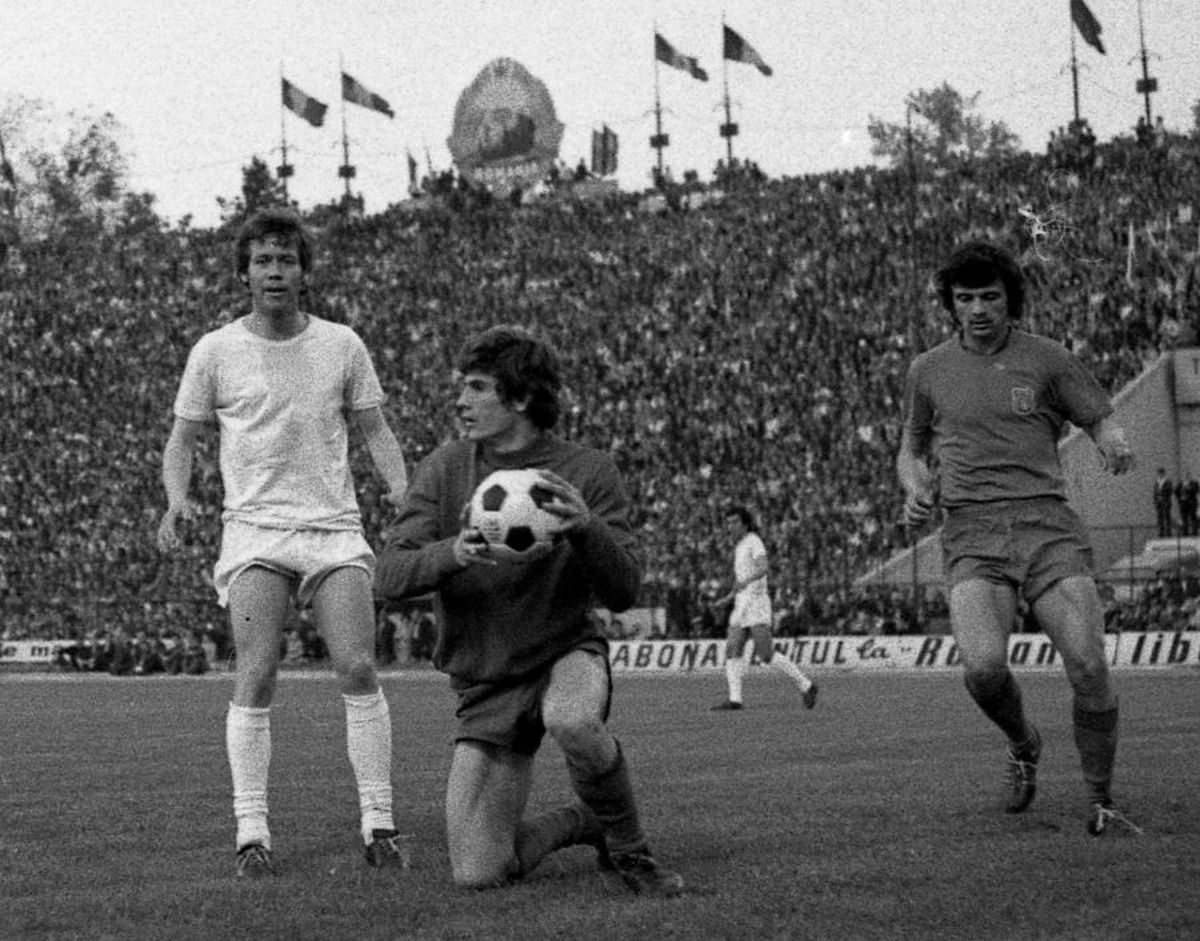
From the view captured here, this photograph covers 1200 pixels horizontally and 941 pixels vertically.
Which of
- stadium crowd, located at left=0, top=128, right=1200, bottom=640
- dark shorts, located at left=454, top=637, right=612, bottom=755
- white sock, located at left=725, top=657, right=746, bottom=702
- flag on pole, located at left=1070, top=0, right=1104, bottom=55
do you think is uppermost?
flag on pole, located at left=1070, top=0, right=1104, bottom=55

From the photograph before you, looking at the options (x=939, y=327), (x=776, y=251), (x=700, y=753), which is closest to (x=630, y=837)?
(x=700, y=753)

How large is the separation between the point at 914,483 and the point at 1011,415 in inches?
21.6

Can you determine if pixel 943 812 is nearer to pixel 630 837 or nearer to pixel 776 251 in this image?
pixel 630 837

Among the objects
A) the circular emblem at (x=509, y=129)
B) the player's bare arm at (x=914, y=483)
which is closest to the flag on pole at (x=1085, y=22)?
the circular emblem at (x=509, y=129)

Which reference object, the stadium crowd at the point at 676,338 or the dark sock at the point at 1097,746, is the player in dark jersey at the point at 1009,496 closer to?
the dark sock at the point at 1097,746

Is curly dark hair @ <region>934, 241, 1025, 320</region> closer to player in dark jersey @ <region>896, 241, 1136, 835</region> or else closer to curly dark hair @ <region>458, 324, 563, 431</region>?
player in dark jersey @ <region>896, 241, 1136, 835</region>

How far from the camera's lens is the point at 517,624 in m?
7.59

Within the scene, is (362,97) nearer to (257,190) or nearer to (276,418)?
(257,190)

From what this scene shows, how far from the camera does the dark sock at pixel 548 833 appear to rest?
303 inches

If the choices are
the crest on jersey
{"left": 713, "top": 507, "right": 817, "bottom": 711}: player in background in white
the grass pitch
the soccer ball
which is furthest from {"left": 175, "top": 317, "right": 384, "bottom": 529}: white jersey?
{"left": 713, "top": 507, "right": 817, "bottom": 711}: player in background in white

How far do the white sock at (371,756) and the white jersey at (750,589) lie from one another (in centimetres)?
1469

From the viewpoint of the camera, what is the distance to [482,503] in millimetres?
7055

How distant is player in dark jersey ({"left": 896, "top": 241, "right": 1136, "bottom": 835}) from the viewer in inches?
359

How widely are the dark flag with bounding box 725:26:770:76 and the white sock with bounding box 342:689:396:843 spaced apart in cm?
6179
